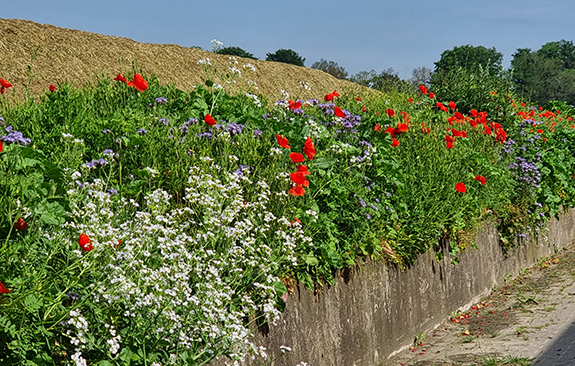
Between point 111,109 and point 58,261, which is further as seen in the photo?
point 111,109

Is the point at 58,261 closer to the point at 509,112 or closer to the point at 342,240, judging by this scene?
the point at 342,240

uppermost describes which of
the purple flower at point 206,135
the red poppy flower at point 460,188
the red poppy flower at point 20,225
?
the purple flower at point 206,135

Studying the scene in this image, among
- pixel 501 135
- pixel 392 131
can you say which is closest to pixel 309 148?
pixel 392 131

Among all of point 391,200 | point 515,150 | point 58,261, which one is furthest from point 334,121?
point 515,150

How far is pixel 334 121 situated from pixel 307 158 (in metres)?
1.22

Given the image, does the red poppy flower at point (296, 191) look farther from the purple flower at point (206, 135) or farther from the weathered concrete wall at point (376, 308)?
the purple flower at point (206, 135)

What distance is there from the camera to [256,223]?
3918 mm

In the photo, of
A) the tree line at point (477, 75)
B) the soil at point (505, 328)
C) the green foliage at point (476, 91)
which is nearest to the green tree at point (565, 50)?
the tree line at point (477, 75)

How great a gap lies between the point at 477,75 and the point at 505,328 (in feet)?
24.7

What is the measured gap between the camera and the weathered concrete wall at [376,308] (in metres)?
4.10

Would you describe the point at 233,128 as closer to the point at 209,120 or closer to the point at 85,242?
the point at 209,120

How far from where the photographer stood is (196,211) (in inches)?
155

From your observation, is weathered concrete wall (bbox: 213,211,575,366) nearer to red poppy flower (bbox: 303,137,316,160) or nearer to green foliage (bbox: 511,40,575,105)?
red poppy flower (bbox: 303,137,316,160)

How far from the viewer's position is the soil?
5.19 m
